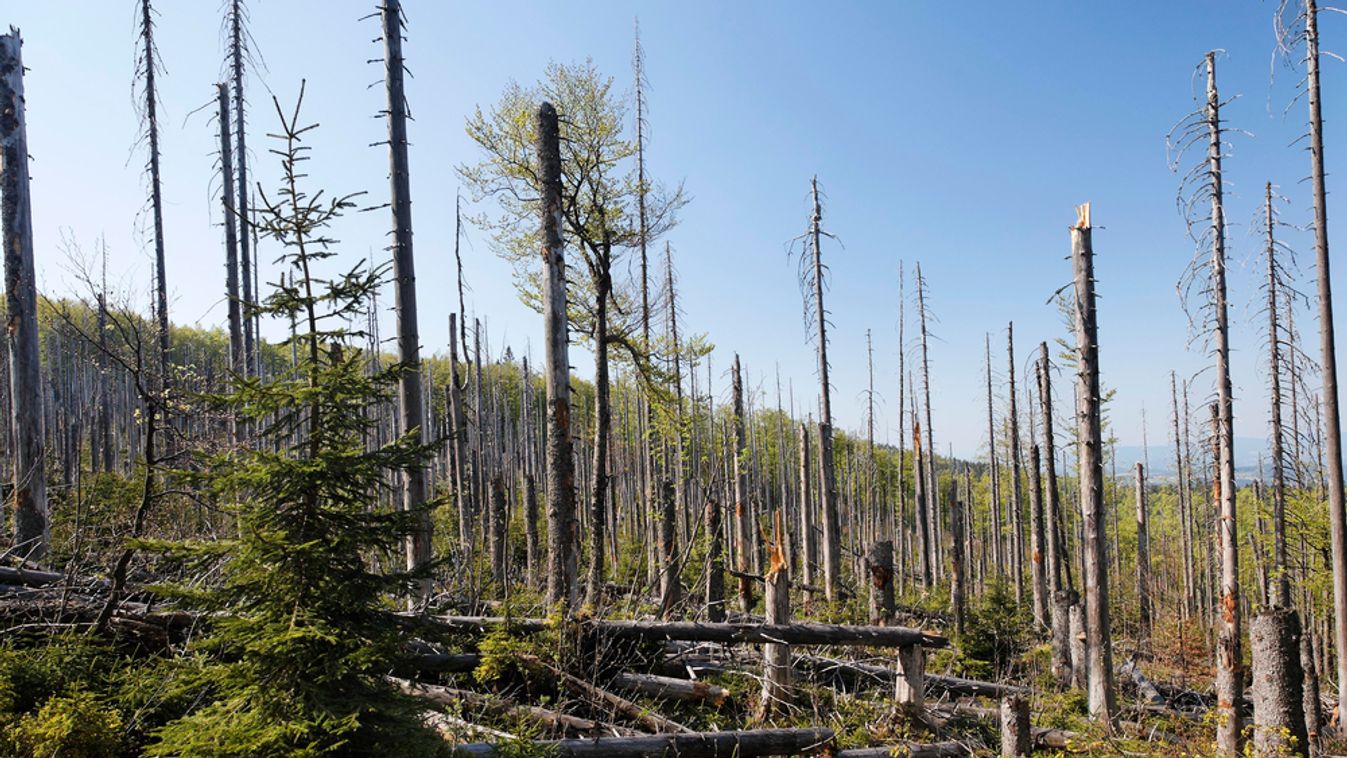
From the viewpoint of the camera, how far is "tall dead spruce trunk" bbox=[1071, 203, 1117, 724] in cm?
804

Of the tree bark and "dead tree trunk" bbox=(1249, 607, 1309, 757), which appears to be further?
the tree bark

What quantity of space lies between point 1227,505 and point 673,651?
10.2m

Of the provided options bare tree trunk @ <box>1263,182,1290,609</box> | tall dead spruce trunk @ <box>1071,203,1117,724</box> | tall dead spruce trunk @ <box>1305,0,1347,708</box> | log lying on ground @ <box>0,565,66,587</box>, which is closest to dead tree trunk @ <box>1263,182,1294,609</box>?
bare tree trunk @ <box>1263,182,1290,609</box>

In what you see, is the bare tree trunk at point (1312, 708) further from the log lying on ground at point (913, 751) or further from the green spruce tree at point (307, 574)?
the green spruce tree at point (307, 574)

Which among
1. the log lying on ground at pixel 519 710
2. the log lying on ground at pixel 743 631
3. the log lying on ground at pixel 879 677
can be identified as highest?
the log lying on ground at pixel 743 631

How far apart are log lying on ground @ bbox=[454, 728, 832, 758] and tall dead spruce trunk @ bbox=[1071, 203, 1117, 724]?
470 cm

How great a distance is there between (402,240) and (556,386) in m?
2.46

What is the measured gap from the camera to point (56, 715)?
389cm

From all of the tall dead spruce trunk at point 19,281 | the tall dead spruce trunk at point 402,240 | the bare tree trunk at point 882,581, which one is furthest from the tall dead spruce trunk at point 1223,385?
the tall dead spruce trunk at point 19,281

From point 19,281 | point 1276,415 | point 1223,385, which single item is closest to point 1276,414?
point 1276,415

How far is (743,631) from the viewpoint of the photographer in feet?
20.3

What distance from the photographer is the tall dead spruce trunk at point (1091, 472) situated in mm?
8039

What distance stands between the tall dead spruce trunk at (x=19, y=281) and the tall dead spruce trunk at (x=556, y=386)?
6.30m

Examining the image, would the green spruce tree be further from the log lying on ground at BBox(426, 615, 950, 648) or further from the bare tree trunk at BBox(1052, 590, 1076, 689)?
the bare tree trunk at BBox(1052, 590, 1076, 689)
